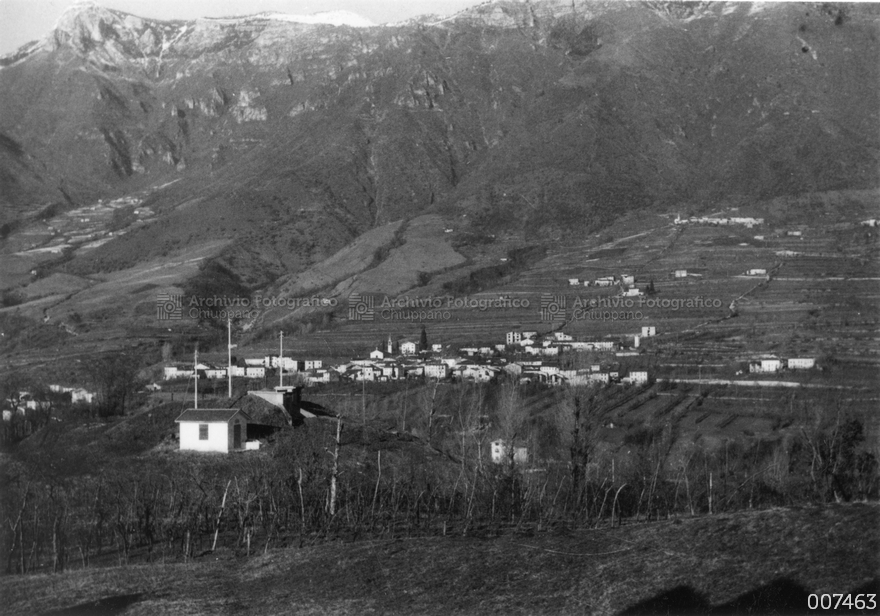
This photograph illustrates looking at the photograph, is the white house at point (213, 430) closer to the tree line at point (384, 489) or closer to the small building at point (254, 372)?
the tree line at point (384, 489)

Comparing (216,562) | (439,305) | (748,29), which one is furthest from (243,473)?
(748,29)

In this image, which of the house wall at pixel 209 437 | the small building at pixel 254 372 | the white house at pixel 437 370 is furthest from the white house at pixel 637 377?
the house wall at pixel 209 437

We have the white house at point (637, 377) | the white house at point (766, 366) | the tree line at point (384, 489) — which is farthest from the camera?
the white house at point (637, 377)

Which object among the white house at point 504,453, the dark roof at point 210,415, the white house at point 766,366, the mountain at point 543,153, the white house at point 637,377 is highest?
the mountain at point 543,153

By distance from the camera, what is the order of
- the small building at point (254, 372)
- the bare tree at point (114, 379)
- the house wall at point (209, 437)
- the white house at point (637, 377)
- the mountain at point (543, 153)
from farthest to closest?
the mountain at point (543, 153) → the small building at point (254, 372) → the white house at point (637, 377) → the bare tree at point (114, 379) → the house wall at point (209, 437)

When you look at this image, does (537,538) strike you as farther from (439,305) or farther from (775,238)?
(775,238)

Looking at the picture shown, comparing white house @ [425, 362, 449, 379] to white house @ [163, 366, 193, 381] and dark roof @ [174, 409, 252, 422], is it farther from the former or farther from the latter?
dark roof @ [174, 409, 252, 422]

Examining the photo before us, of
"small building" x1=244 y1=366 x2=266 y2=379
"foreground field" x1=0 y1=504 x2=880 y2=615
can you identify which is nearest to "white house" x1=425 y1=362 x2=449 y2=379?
"small building" x1=244 y1=366 x2=266 y2=379
